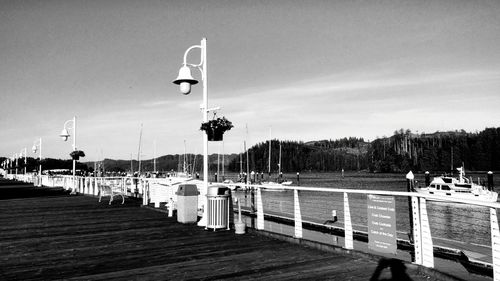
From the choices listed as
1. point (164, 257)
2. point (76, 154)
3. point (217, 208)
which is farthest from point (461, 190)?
point (164, 257)

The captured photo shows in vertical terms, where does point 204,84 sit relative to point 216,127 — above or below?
above

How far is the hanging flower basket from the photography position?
1014 cm

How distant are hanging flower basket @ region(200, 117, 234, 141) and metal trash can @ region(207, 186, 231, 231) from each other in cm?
147

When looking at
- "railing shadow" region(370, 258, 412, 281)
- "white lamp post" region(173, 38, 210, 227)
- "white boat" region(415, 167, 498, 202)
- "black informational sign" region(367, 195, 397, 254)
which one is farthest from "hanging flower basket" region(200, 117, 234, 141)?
"white boat" region(415, 167, 498, 202)

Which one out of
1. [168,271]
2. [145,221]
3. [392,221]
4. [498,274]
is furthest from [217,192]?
[498,274]

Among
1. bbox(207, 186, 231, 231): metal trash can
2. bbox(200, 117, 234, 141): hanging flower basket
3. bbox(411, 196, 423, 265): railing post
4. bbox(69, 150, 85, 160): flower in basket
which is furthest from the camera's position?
bbox(69, 150, 85, 160): flower in basket

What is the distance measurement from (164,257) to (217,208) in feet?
10.2

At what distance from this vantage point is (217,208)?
948 cm

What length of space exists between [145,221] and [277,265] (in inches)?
261

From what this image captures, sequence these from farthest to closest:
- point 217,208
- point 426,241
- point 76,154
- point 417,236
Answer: point 76,154
point 217,208
point 417,236
point 426,241

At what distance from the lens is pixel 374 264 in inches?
233

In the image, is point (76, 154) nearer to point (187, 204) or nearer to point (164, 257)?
point (187, 204)

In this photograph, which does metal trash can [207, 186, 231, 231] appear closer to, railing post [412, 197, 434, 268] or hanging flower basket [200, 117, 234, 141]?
hanging flower basket [200, 117, 234, 141]

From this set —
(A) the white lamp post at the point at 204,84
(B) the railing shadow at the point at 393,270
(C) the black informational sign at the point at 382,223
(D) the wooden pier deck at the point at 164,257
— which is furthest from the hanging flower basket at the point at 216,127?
(B) the railing shadow at the point at 393,270
